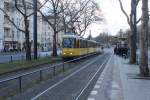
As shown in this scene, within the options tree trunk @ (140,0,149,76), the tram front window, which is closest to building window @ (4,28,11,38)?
the tram front window

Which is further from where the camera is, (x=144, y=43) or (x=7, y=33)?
(x=7, y=33)

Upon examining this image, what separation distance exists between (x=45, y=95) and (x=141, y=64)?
1016cm

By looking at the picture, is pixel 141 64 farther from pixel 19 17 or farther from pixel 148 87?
pixel 19 17

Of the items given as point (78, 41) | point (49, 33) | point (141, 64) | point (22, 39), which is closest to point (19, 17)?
point (22, 39)

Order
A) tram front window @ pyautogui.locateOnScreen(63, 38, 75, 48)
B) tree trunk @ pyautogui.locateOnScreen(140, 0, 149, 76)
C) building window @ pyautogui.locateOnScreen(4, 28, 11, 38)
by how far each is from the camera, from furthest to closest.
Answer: building window @ pyautogui.locateOnScreen(4, 28, 11, 38), tram front window @ pyautogui.locateOnScreen(63, 38, 75, 48), tree trunk @ pyautogui.locateOnScreen(140, 0, 149, 76)

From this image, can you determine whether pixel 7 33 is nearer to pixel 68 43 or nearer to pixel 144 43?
pixel 68 43

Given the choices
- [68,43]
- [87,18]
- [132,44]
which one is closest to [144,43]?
[132,44]

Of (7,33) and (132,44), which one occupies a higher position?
(7,33)

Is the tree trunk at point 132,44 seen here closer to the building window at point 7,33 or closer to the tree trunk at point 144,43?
the tree trunk at point 144,43

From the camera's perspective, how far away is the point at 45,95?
15602mm

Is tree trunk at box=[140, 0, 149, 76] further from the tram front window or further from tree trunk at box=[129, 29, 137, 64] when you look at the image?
the tram front window

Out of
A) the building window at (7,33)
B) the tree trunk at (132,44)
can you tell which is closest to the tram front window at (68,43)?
the tree trunk at (132,44)

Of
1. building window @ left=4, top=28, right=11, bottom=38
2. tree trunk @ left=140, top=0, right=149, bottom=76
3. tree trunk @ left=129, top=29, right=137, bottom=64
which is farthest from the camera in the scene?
building window @ left=4, top=28, right=11, bottom=38

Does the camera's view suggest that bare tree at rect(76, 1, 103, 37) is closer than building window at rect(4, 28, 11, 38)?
Yes
